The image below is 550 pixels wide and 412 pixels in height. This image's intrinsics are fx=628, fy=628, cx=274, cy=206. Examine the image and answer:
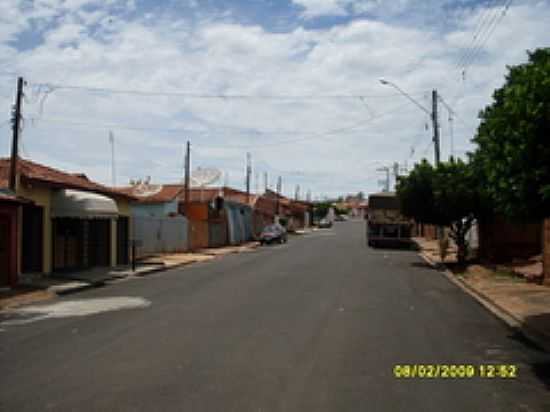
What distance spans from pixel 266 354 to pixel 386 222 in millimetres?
32299

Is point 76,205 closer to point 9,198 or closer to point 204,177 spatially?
point 9,198

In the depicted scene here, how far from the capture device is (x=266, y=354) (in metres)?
8.66

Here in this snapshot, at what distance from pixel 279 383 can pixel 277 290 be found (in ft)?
32.0

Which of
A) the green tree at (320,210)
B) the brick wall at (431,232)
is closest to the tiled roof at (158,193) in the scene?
the brick wall at (431,232)

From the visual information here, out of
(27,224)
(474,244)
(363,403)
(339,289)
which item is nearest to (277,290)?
(339,289)

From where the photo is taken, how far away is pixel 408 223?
40312 mm

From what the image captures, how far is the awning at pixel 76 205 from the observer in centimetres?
2120

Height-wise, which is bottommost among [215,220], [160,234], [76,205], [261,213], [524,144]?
[160,234]

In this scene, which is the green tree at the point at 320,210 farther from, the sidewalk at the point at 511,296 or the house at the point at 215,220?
the sidewalk at the point at 511,296

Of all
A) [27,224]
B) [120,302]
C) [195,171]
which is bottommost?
[120,302]

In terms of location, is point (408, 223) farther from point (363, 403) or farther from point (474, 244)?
point (363, 403)

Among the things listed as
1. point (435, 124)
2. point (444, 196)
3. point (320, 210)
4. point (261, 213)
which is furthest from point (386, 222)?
point (320, 210)

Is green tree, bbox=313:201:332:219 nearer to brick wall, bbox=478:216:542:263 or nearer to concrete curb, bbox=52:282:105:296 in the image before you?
brick wall, bbox=478:216:542:263

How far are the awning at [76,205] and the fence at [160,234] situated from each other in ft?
31.1
